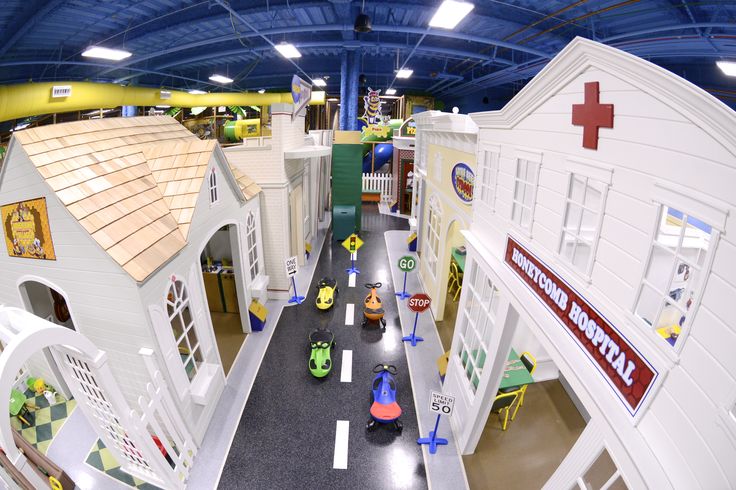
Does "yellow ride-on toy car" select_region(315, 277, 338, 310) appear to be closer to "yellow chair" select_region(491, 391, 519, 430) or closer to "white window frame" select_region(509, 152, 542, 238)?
"yellow chair" select_region(491, 391, 519, 430)

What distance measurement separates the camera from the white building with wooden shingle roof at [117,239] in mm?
4465

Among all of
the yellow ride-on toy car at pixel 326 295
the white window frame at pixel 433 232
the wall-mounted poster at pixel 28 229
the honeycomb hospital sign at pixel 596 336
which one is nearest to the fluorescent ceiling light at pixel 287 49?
the white window frame at pixel 433 232

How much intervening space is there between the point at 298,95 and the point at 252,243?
4.30 metres

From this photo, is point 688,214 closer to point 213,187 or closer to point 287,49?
point 213,187

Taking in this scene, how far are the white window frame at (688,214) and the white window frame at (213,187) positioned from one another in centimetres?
635

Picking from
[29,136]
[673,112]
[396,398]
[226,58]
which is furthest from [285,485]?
[226,58]

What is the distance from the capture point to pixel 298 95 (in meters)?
9.76

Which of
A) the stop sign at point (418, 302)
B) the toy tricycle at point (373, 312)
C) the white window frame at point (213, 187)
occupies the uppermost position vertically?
the white window frame at point (213, 187)

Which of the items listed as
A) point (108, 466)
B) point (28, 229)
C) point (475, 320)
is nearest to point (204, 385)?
point (108, 466)

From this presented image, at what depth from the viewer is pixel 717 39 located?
8953mm

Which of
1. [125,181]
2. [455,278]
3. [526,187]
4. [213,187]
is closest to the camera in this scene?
[526,187]

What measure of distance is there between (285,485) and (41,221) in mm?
5093

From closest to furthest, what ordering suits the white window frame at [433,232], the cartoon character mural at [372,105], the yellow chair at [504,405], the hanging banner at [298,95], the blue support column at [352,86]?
the yellow chair at [504,405], the white window frame at [433,232], the hanging banner at [298,95], the blue support column at [352,86], the cartoon character mural at [372,105]

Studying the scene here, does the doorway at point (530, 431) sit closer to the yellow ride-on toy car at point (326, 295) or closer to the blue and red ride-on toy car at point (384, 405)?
the blue and red ride-on toy car at point (384, 405)
